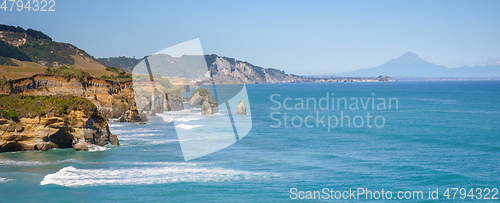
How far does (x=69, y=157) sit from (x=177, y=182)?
10.7m

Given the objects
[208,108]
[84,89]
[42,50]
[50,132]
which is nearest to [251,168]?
[50,132]

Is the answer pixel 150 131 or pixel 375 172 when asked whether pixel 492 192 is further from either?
pixel 150 131

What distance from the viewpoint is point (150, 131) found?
51969 millimetres

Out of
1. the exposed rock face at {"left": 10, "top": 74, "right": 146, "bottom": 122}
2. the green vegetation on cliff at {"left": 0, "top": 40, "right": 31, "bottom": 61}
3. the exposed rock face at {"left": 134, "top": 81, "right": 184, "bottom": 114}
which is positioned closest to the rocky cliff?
the exposed rock face at {"left": 10, "top": 74, "right": 146, "bottom": 122}

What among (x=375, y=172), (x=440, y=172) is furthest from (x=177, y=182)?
(x=440, y=172)

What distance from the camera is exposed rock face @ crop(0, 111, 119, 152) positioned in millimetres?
34344

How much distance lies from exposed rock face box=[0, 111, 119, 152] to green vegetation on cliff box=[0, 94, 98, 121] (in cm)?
40

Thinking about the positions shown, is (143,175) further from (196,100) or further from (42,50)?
(42,50)

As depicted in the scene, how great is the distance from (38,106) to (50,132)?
88.5 inches

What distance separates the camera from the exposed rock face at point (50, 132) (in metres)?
34.3

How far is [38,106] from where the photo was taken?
3553 centimetres

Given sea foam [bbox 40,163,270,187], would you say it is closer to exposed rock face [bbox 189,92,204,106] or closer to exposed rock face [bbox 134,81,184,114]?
exposed rock face [bbox 134,81,184,114]

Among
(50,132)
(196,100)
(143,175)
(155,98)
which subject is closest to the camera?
(143,175)

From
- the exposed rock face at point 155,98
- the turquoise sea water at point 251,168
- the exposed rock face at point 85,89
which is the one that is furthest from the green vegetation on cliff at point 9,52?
the turquoise sea water at point 251,168
